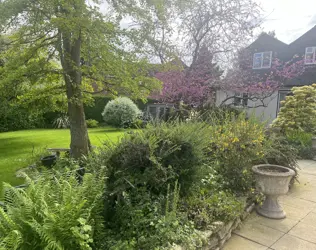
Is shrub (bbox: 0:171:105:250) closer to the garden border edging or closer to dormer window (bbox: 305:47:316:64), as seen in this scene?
the garden border edging

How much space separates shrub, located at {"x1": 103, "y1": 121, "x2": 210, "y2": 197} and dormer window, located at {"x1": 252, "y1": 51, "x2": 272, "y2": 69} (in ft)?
50.8

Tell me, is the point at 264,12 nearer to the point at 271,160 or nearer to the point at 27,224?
the point at 271,160

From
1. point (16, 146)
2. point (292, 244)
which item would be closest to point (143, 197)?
point (292, 244)

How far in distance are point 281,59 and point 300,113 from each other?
9.50m

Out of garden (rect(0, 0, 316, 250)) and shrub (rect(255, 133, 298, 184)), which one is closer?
A: garden (rect(0, 0, 316, 250))

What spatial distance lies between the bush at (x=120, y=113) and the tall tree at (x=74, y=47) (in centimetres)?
704

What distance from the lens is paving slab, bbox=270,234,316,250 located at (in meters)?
2.72

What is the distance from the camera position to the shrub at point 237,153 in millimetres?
3717

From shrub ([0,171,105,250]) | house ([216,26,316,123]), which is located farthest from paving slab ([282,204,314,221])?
house ([216,26,316,123])

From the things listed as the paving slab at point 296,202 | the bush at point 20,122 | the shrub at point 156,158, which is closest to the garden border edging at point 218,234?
the shrub at point 156,158

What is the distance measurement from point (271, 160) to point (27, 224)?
418cm

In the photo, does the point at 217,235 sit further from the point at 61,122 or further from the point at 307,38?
the point at 307,38

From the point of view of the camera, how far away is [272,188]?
11.0 ft

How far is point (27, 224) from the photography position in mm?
1831
